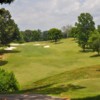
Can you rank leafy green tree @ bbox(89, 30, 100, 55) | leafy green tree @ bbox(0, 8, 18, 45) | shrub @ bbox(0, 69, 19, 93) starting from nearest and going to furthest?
shrub @ bbox(0, 69, 19, 93) < leafy green tree @ bbox(89, 30, 100, 55) < leafy green tree @ bbox(0, 8, 18, 45)

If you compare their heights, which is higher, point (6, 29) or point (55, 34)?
point (6, 29)

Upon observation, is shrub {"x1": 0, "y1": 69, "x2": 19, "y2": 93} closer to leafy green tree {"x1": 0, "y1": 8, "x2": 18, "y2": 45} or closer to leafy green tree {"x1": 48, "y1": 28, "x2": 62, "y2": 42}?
leafy green tree {"x1": 0, "y1": 8, "x2": 18, "y2": 45}

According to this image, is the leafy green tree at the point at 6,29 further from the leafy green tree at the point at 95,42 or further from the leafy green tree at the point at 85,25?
the leafy green tree at the point at 95,42

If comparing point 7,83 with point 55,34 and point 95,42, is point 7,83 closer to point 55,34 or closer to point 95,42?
point 95,42

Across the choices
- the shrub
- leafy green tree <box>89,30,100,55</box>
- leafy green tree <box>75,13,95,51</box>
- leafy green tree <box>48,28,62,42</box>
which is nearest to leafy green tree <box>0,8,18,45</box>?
leafy green tree <box>75,13,95,51</box>

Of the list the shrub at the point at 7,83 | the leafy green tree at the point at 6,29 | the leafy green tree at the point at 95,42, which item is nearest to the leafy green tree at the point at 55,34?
the leafy green tree at the point at 6,29

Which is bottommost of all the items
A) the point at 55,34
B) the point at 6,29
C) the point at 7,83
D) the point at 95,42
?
the point at 7,83

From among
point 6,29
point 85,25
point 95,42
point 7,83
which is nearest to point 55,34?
point 85,25

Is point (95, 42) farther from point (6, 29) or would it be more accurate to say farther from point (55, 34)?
point (55, 34)

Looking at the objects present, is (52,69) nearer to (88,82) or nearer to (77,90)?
(88,82)

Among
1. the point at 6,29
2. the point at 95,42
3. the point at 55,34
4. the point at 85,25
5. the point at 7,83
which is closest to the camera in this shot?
the point at 7,83

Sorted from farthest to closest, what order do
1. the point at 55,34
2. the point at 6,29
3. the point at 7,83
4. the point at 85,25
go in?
the point at 55,34 → the point at 85,25 → the point at 6,29 → the point at 7,83

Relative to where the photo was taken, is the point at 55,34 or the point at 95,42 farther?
the point at 55,34

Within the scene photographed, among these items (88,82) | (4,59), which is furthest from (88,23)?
(88,82)
